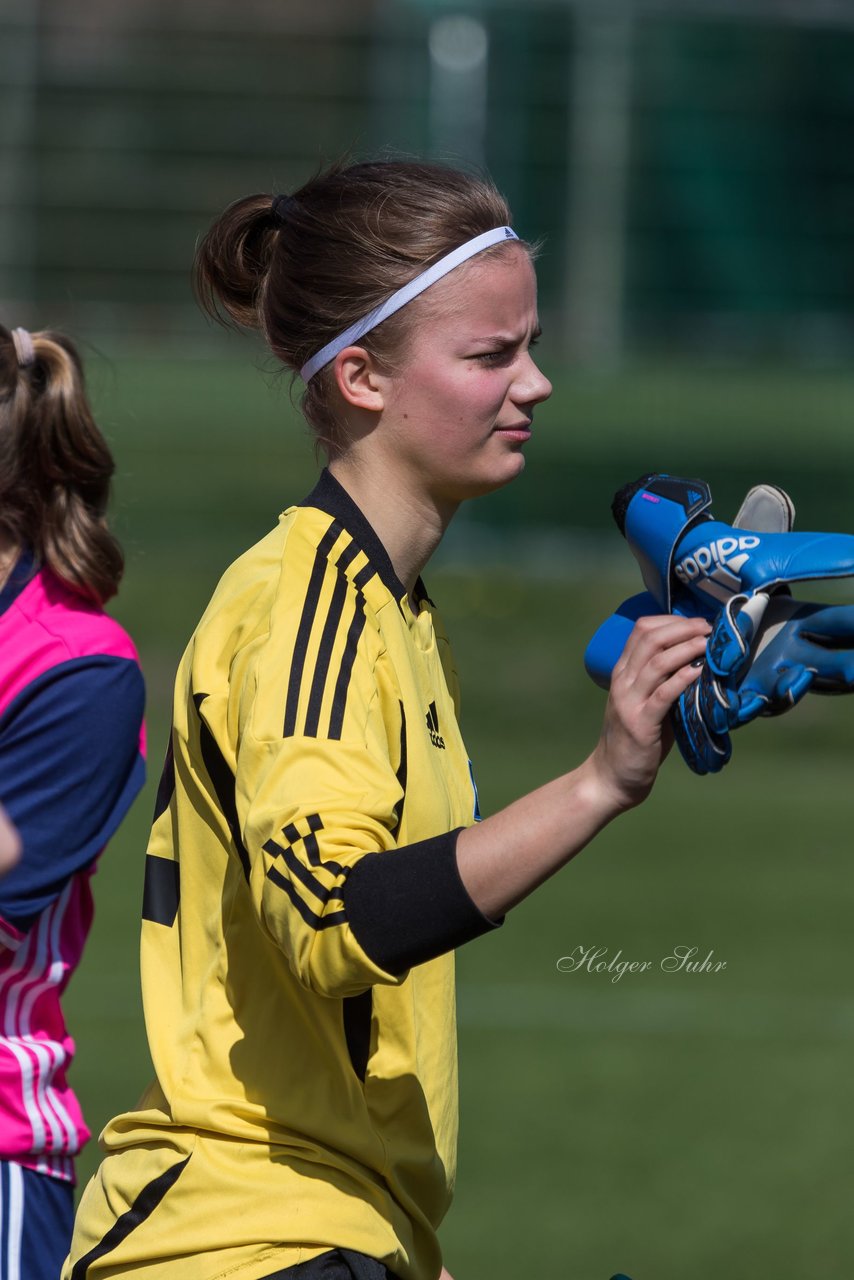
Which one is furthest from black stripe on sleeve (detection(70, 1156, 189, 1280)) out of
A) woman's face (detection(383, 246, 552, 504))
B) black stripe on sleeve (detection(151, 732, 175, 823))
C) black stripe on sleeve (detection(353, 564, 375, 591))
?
woman's face (detection(383, 246, 552, 504))

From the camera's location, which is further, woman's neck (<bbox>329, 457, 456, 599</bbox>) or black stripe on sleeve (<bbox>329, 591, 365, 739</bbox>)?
woman's neck (<bbox>329, 457, 456, 599</bbox>)

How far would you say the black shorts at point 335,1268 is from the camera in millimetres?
2184

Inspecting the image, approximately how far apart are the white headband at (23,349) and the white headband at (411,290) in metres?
0.80

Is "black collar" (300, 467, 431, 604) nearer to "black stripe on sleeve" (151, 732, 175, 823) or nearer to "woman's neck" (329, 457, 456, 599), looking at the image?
"woman's neck" (329, 457, 456, 599)

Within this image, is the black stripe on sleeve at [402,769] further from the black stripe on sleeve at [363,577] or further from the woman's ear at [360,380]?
the woman's ear at [360,380]

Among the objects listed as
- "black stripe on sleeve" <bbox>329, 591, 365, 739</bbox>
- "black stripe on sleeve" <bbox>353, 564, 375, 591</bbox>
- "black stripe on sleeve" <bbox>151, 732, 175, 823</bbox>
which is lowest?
"black stripe on sleeve" <bbox>151, 732, 175, 823</bbox>

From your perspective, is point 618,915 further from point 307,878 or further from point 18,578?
point 307,878

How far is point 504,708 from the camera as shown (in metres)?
11.8

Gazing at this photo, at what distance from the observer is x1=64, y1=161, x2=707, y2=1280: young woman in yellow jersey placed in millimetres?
1977

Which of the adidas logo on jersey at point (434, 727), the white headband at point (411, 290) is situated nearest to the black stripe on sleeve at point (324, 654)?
the adidas logo on jersey at point (434, 727)

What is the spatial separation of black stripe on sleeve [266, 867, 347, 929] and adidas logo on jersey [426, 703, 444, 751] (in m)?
0.42

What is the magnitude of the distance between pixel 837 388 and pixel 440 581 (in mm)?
3740

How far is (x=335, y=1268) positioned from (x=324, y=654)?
71 centimetres

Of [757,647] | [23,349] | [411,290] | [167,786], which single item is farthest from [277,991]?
[23,349]
